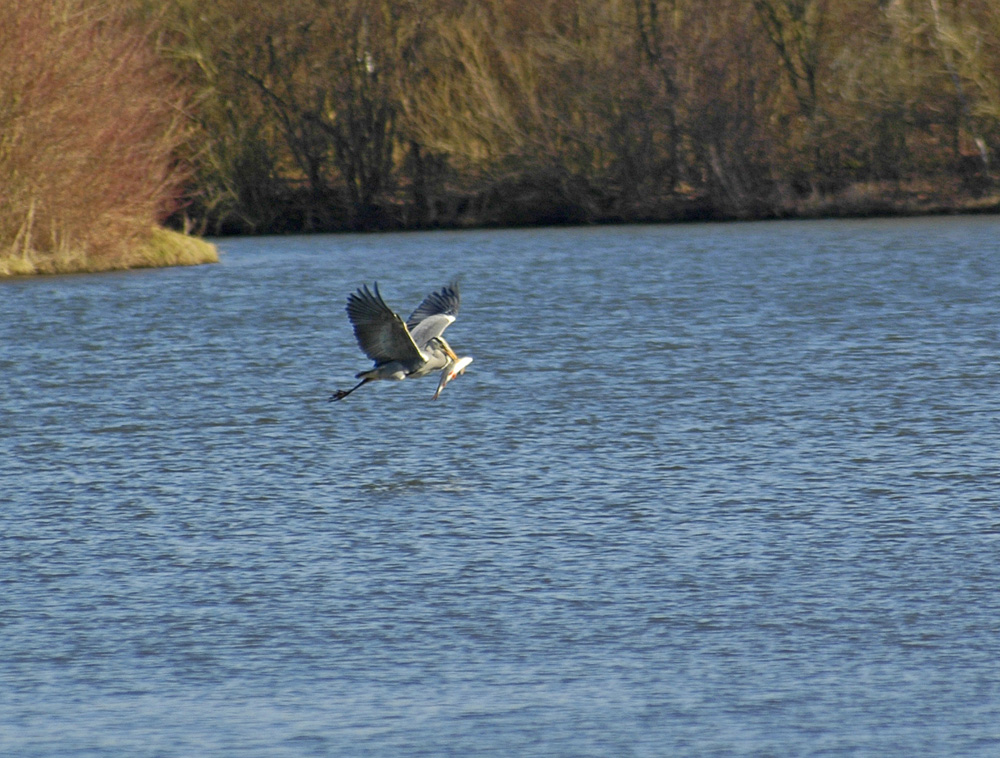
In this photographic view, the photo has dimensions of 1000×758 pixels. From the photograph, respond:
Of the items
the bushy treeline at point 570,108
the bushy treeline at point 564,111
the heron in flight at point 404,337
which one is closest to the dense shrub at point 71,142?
the bushy treeline at point 570,108

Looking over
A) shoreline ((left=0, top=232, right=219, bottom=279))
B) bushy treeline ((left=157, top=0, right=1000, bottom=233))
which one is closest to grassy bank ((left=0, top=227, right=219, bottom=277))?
shoreline ((left=0, top=232, right=219, bottom=279))

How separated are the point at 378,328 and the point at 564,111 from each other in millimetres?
31345

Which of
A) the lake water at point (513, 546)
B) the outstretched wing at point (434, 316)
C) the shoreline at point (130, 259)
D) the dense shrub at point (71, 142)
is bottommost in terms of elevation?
the lake water at point (513, 546)

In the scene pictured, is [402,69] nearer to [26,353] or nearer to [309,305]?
[309,305]

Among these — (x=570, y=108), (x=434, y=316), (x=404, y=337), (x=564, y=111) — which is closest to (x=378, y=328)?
(x=404, y=337)

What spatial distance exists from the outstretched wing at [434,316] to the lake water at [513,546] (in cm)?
82

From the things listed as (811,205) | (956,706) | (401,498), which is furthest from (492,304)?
(811,205)

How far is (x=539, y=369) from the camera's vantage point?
589 inches

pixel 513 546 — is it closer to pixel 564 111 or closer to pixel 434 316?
pixel 434 316

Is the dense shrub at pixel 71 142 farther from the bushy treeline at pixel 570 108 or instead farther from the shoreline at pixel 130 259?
the bushy treeline at pixel 570 108

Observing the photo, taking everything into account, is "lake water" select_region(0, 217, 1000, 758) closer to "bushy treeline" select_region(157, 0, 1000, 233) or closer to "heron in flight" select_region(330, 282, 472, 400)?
"heron in flight" select_region(330, 282, 472, 400)

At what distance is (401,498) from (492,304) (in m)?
12.2

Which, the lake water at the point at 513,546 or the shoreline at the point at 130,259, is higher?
the shoreline at the point at 130,259

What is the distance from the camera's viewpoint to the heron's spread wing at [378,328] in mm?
9359
